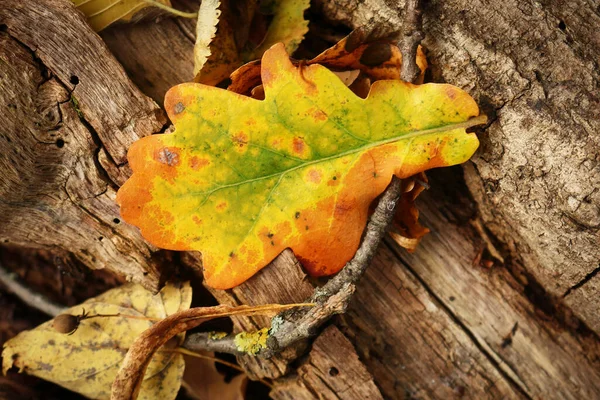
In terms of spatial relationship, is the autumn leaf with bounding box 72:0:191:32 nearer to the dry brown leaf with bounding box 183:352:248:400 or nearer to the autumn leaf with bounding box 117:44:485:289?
the autumn leaf with bounding box 117:44:485:289

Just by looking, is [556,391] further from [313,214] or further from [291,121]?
[291,121]

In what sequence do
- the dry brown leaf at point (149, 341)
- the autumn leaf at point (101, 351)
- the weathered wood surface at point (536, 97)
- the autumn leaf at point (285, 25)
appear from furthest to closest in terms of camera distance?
the autumn leaf at point (101, 351) → the autumn leaf at point (285, 25) → the dry brown leaf at point (149, 341) → the weathered wood surface at point (536, 97)

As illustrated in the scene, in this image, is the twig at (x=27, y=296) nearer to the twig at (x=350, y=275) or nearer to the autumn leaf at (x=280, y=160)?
the autumn leaf at (x=280, y=160)

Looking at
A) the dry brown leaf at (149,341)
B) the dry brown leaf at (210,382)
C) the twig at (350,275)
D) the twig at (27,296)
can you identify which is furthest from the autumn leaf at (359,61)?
the twig at (27,296)

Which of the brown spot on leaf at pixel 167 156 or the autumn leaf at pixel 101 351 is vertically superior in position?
the brown spot on leaf at pixel 167 156

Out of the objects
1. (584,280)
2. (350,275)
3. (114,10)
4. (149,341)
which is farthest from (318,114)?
(584,280)

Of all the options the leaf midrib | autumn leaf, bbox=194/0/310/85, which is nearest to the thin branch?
the leaf midrib
